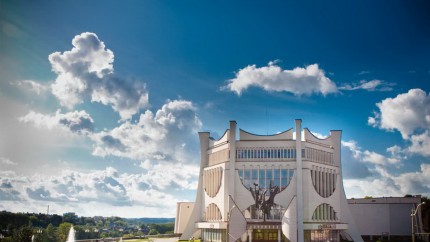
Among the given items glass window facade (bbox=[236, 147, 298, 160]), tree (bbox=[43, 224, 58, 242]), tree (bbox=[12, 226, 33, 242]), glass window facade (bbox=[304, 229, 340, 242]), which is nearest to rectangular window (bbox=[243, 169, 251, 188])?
glass window facade (bbox=[236, 147, 298, 160])

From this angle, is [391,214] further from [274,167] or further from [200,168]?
[200,168]

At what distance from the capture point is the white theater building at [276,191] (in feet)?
246

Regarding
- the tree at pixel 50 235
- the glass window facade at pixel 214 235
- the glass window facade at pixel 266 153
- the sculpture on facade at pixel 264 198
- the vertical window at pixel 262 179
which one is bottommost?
the tree at pixel 50 235

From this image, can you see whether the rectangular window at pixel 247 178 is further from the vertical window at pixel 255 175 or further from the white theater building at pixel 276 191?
the vertical window at pixel 255 175

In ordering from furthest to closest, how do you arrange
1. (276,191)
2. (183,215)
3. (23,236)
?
(183,215) → (23,236) → (276,191)

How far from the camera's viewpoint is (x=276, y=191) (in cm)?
7750

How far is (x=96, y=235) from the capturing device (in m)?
136

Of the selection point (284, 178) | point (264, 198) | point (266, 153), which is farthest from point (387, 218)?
point (266, 153)

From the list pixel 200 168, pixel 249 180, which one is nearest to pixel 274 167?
pixel 249 180

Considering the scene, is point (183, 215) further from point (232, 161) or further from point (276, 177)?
Result: point (276, 177)

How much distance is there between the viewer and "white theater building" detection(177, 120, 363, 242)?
7506cm

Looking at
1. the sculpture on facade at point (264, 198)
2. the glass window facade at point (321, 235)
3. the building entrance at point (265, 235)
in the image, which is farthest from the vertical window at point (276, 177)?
the glass window facade at point (321, 235)

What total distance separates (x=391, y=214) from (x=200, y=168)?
1505 inches

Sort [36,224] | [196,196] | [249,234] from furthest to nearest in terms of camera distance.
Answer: [36,224]
[196,196]
[249,234]
